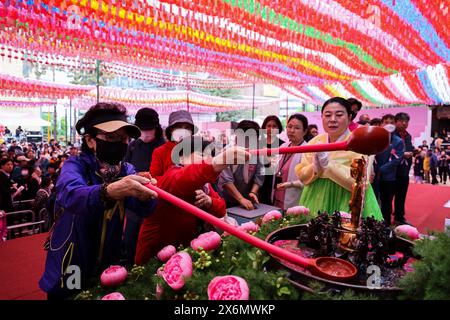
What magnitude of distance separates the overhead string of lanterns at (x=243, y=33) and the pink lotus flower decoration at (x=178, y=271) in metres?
3.14

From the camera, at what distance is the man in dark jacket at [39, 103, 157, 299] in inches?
44.9

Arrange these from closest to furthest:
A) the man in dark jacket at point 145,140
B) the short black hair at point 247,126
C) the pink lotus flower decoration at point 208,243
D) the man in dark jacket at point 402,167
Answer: the pink lotus flower decoration at point 208,243, the man in dark jacket at point 145,140, the short black hair at point 247,126, the man in dark jacket at point 402,167

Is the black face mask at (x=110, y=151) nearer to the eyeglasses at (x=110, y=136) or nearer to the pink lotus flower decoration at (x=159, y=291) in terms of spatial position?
the eyeglasses at (x=110, y=136)

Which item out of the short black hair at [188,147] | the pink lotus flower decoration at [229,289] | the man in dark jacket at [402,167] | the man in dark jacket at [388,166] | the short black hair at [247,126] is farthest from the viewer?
the man in dark jacket at [402,167]

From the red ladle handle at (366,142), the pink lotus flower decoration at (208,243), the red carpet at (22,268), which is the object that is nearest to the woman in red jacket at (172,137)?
the pink lotus flower decoration at (208,243)

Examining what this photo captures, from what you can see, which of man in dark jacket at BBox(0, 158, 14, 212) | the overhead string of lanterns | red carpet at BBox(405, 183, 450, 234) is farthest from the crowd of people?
red carpet at BBox(405, 183, 450, 234)

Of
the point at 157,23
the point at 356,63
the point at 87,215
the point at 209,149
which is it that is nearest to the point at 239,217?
the point at 209,149

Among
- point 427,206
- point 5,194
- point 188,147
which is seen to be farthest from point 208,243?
point 427,206

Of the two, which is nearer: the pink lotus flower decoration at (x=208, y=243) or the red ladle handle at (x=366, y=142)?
the red ladle handle at (x=366, y=142)

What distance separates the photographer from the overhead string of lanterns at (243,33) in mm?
3547

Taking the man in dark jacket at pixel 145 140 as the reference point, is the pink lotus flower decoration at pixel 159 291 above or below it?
below

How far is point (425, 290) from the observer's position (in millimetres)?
712

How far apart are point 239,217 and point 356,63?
536 cm

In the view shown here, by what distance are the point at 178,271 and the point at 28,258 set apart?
10.7 ft
